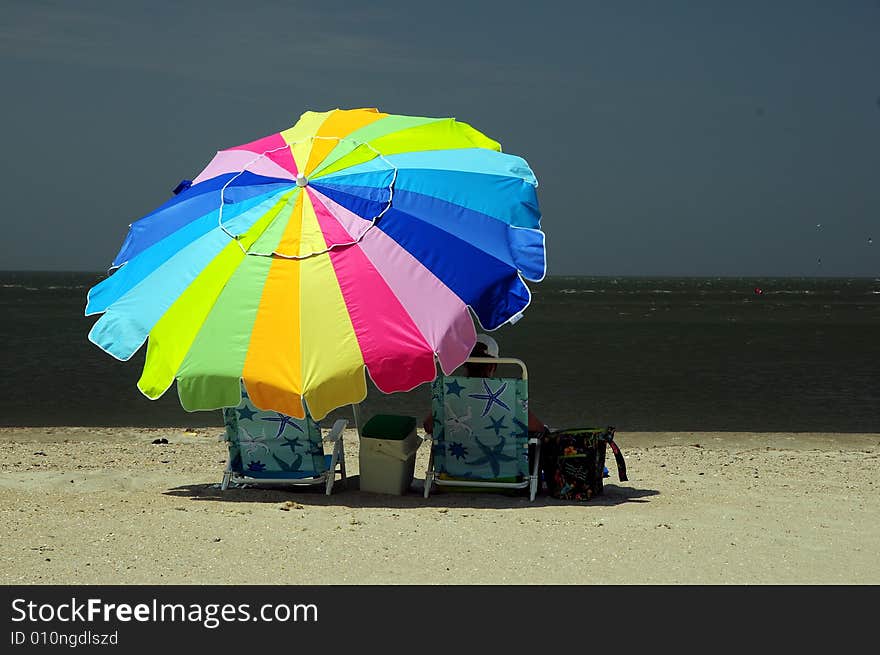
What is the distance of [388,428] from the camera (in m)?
7.36

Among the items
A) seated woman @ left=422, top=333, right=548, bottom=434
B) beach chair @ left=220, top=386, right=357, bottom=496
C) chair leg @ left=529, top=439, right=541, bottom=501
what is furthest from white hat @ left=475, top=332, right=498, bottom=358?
beach chair @ left=220, top=386, right=357, bottom=496

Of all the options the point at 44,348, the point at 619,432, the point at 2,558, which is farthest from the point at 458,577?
the point at 44,348

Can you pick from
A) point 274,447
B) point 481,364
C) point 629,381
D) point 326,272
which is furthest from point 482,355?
point 629,381

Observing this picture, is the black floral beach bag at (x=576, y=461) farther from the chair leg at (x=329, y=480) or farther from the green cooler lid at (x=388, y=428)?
the chair leg at (x=329, y=480)

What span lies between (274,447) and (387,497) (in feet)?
2.90

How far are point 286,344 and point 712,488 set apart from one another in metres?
3.71

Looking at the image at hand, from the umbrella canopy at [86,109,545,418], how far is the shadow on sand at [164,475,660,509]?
118 cm

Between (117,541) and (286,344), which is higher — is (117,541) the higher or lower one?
the lower one

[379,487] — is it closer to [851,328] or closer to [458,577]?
[458,577]

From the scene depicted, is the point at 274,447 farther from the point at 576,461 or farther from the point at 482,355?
the point at 576,461

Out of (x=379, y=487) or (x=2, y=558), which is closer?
(x=2, y=558)

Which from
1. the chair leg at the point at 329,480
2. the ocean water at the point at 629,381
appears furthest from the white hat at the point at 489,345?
the ocean water at the point at 629,381

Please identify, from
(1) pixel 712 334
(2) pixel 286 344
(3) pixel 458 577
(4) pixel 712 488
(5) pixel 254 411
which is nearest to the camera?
(3) pixel 458 577

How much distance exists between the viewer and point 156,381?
20.6 ft
